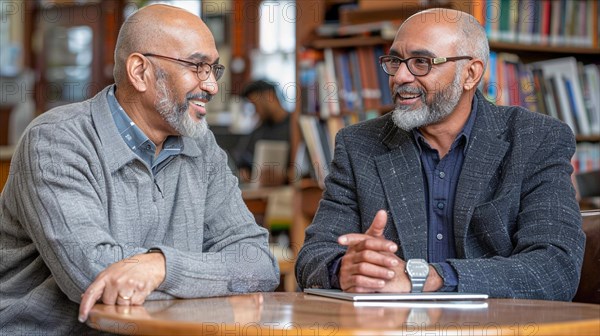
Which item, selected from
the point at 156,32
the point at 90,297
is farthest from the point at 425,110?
the point at 90,297

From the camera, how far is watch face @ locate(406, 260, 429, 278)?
193 centimetres

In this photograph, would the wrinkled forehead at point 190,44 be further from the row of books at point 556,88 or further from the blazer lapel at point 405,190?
the row of books at point 556,88

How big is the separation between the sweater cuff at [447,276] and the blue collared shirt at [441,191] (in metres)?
0.28

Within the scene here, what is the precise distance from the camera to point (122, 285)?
1.75 metres

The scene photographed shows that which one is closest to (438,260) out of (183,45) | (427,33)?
(427,33)

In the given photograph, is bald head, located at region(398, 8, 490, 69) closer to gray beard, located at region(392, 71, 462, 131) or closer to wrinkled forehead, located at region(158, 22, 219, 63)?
gray beard, located at region(392, 71, 462, 131)

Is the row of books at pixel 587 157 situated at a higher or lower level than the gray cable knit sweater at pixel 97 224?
lower

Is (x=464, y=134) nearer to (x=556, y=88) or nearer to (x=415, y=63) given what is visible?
(x=415, y=63)

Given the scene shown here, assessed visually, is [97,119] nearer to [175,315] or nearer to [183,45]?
[183,45]

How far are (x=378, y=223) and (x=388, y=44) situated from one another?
9.21 ft

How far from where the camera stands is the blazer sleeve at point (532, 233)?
2010 millimetres

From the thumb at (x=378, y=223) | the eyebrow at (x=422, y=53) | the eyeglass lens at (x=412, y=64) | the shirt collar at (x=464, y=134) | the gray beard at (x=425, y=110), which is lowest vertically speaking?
the thumb at (x=378, y=223)

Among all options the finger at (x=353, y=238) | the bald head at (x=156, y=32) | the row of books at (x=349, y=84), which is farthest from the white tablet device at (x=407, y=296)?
the row of books at (x=349, y=84)

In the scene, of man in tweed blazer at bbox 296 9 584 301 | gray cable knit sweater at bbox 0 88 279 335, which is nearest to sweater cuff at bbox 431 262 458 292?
man in tweed blazer at bbox 296 9 584 301
